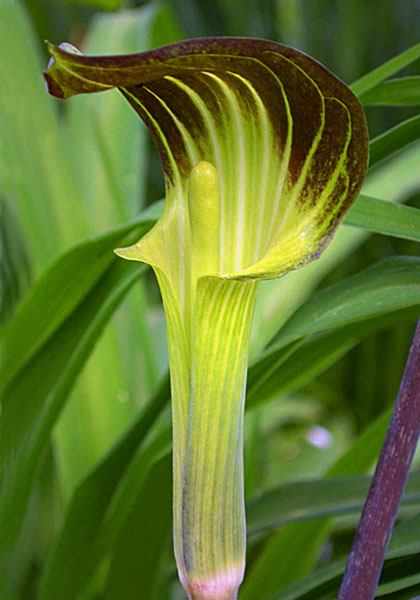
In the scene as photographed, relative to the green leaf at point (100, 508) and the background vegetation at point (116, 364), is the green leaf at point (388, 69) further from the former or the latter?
the green leaf at point (100, 508)

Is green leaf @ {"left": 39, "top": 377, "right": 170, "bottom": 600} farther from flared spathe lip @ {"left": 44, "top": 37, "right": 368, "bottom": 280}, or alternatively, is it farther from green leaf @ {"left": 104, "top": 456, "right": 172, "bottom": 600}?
flared spathe lip @ {"left": 44, "top": 37, "right": 368, "bottom": 280}

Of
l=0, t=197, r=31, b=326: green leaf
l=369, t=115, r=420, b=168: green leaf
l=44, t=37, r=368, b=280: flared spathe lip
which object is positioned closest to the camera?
l=44, t=37, r=368, b=280: flared spathe lip

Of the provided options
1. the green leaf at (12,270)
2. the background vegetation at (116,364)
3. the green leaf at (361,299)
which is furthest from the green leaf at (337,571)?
the green leaf at (12,270)

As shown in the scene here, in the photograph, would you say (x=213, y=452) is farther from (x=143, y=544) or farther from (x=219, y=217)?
(x=143, y=544)

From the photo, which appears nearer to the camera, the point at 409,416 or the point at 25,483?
the point at 409,416

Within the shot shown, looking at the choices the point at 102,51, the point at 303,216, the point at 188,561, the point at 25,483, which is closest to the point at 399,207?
the point at 303,216

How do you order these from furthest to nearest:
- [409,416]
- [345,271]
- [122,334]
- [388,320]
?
[345,271], [122,334], [388,320], [409,416]

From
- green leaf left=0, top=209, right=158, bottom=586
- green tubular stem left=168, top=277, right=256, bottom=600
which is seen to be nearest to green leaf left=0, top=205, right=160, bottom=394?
green leaf left=0, top=209, right=158, bottom=586

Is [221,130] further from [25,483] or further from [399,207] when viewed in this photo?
[25,483]
